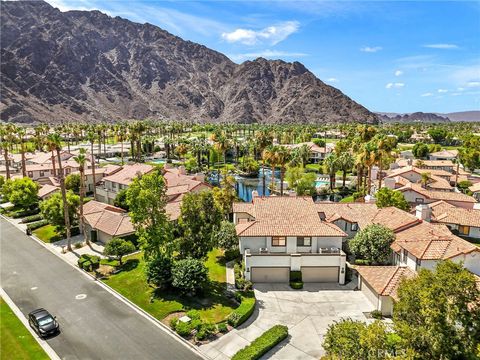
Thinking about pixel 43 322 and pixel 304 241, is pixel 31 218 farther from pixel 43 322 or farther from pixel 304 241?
pixel 304 241

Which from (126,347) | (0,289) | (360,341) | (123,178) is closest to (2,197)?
(123,178)

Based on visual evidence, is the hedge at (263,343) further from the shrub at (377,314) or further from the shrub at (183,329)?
the shrub at (377,314)

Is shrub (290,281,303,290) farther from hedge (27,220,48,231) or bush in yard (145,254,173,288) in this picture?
hedge (27,220,48,231)

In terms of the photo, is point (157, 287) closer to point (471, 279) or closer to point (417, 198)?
point (471, 279)

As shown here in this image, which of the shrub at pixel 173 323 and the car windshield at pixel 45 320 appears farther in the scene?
the shrub at pixel 173 323

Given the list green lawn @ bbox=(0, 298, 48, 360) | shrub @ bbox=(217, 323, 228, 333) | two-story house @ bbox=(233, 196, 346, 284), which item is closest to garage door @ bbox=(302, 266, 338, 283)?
two-story house @ bbox=(233, 196, 346, 284)

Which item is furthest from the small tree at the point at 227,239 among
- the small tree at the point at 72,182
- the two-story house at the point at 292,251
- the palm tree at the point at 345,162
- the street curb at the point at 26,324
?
the palm tree at the point at 345,162
